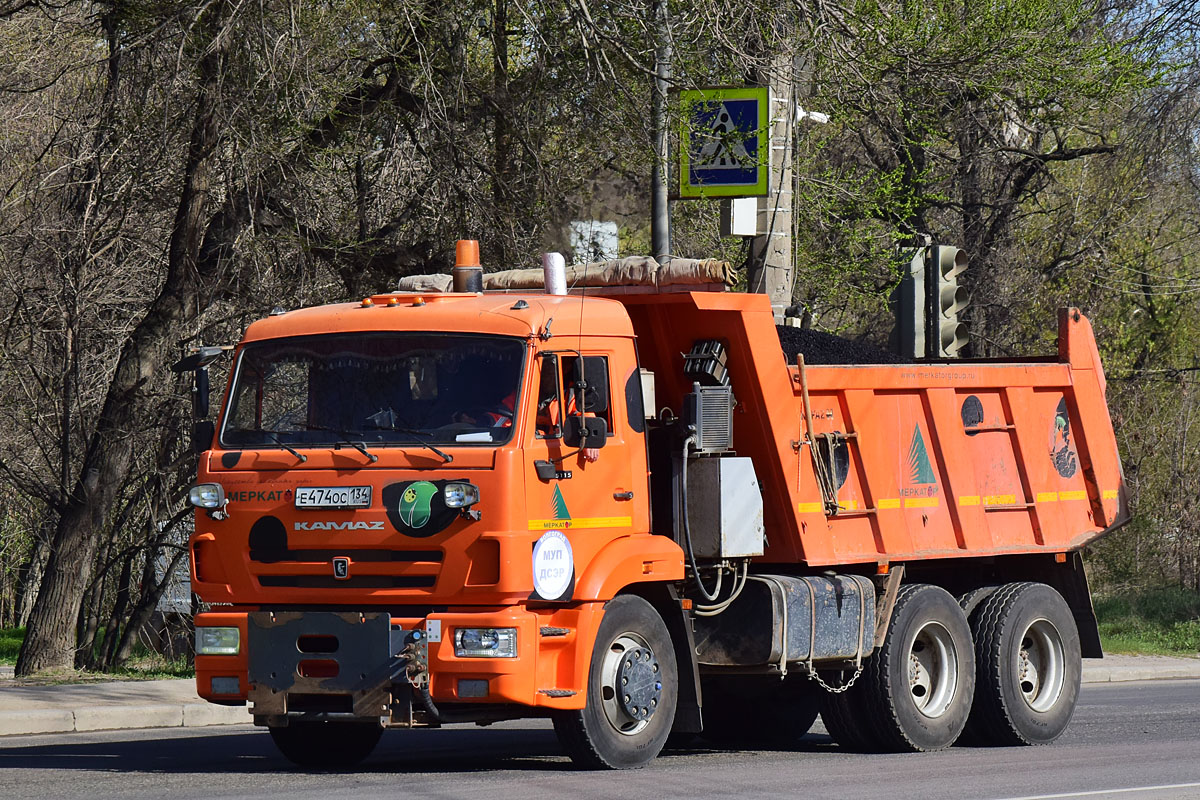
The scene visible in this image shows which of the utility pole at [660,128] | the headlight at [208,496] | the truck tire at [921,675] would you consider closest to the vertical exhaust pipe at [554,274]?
the headlight at [208,496]

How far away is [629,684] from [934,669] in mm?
3093

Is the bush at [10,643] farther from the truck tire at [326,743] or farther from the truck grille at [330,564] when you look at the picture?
the truck grille at [330,564]

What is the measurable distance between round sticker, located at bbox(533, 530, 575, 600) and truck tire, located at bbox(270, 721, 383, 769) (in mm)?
1808

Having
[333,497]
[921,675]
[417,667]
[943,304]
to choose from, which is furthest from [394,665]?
[943,304]

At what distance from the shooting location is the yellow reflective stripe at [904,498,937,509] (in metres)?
11.5

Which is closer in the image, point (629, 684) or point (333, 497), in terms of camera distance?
point (333, 497)

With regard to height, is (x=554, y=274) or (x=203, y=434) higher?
(x=554, y=274)

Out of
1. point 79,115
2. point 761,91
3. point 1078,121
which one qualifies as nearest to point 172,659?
point 79,115

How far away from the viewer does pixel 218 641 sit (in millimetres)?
9445

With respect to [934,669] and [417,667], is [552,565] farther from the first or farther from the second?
[934,669]

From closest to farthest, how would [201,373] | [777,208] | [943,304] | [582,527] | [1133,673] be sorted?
[582,527], [201,373], [943,304], [777,208], [1133,673]

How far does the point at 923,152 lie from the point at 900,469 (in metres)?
13.8

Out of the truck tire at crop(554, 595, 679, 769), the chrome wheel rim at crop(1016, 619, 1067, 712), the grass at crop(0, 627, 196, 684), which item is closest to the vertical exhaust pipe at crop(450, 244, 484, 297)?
the truck tire at crop(554, 595, 679, 769)

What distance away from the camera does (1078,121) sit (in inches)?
936
